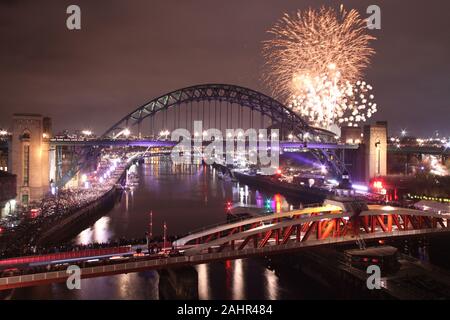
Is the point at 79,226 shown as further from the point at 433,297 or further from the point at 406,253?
the point at 433,297

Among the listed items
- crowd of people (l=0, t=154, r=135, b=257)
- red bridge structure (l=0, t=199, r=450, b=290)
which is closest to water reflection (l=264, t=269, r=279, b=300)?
red bridge structure (l=0, t=199, r=450, b=290)

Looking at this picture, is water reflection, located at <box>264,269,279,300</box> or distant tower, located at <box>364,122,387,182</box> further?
distant tower, located at <box>364,122,387,182</box>

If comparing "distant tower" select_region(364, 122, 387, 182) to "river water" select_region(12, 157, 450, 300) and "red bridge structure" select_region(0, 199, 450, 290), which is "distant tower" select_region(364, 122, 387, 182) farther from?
"red bridge structure" select_region(0, 199, 450, 290)

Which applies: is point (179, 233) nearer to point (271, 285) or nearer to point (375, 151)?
point (271, 285)

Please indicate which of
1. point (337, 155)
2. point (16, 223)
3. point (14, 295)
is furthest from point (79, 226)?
point (337, 155)

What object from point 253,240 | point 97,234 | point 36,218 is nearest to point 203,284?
point 253,240

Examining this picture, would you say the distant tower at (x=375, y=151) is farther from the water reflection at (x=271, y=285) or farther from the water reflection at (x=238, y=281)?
the water reflection at (x=271, y=285)

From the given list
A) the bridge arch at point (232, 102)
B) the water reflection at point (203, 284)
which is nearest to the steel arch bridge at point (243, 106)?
the bridge arch at point (232, 102)
